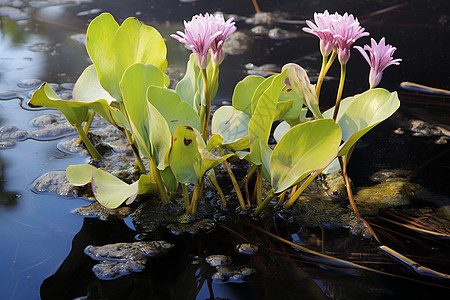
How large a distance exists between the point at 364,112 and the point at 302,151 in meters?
0.19

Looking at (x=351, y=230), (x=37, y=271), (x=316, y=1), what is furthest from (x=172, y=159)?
(x=316, y=1)

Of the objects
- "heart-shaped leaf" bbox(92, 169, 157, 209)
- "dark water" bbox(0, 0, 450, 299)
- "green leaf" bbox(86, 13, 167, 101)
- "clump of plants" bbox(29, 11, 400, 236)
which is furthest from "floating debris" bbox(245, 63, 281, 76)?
"heart-shaped leaf" bbox(92, 169, 157, 209)

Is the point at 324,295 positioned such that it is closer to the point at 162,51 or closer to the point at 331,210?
the point at 331,210

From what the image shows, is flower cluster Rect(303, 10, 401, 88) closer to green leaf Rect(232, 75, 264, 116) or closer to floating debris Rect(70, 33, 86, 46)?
green leaf Rect(232, 75, 264, 116)

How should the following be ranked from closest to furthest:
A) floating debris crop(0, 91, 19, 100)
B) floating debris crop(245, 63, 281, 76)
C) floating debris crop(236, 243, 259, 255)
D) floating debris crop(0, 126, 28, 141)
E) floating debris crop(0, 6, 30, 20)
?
1. floating debris crop(236, 243, 259, 255)
2. floating debris crop(0, 126, 28, 141)
3. floating debris crop(0, 91, 19, 100)
4. floating debris crop(245, 63, 281, 76)
5. floating debris crop(0, 6, 30, 20)

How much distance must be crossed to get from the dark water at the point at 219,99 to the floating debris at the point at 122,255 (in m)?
0.02

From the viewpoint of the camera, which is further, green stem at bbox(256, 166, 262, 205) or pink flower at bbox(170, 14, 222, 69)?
green stem at bbox(256, 166, 262, 205)

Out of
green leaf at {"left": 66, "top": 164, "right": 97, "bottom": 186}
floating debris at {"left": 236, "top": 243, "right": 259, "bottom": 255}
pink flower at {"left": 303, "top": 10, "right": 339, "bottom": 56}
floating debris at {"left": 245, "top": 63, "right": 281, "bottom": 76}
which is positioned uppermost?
pink flower at {"left": 303, "top": 10, "right": 339, "bottom": 56}

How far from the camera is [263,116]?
36.9 inches

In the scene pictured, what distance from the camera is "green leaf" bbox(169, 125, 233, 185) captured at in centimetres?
90

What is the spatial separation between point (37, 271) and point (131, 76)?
1.44ft

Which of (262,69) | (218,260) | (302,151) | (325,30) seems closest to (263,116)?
(302,151)

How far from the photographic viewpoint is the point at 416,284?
0.90m

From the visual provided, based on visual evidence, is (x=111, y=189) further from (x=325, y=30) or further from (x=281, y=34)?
(x=281, y=34)
